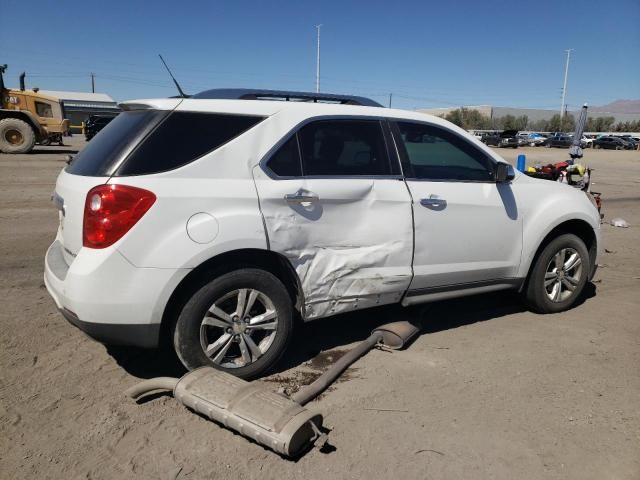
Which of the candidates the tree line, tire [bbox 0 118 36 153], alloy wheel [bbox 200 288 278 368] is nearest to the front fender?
alloy wheel [bbox 200 288 278 368]

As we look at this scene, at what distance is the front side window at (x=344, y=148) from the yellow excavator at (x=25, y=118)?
21.2 m

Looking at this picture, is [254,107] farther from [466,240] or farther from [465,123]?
[465,123]

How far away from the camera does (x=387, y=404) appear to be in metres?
3.36

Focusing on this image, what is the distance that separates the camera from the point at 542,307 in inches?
195

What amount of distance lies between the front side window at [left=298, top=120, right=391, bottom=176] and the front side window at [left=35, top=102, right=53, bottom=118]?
2305 centimetres

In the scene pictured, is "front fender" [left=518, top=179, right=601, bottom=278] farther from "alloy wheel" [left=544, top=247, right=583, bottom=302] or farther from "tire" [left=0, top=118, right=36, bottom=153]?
"tire" [left=0, top=118, right=36, bottom=153]

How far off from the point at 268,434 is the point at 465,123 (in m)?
93.5

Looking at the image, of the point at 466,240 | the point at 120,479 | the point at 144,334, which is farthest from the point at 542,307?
the point at 120,479

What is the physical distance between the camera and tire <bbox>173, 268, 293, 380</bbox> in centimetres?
329

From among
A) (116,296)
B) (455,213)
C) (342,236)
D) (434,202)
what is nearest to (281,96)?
(342,236)

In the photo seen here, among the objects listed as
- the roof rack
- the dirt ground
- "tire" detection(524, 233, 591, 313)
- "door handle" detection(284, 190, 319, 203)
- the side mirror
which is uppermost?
the roof rack

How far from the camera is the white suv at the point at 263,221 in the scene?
3.12m

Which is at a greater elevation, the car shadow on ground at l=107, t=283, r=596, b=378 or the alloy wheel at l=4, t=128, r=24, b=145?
the alloy wheel at l=4, t=128, r=24, b=145

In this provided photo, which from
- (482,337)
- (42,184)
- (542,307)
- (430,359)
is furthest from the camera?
(42,184)
